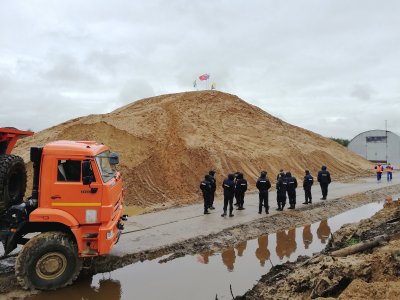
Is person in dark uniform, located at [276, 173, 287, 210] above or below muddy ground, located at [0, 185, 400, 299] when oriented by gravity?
above

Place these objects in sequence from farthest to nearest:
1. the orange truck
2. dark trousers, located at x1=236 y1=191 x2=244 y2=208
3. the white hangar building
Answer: the white hangar building, dark trousers, located at x1=236 y1=191 x2=244 y2=208, the orange truck

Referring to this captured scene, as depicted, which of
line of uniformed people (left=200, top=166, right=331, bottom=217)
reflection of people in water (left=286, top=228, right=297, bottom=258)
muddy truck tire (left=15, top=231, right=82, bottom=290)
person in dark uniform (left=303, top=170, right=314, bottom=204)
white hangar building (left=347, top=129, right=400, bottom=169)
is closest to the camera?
muddy truck tire (left=15, top=231, right=82, bottom=290)

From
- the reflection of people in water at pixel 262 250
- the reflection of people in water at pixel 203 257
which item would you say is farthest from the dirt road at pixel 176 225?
the reflection of people in water at pixel 262 250

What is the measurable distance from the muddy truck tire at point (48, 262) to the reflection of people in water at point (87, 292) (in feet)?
0.53

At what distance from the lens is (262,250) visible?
1071 cm

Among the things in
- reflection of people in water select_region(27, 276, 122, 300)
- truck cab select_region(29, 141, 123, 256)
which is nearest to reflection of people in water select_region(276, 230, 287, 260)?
reflection of people in water select_region(27, 276, 122, 300)

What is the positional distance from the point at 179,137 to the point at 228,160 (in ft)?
11.2

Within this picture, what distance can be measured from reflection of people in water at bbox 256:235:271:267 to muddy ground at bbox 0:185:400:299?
314mm

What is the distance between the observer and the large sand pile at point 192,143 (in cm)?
2009

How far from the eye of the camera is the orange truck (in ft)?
25.0

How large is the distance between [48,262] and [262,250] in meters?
5.68

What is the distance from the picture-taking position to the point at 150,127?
24547mm

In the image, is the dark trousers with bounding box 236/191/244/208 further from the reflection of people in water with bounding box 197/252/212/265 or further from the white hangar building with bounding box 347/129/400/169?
the white hangar building with bounding box 347/129/400/169

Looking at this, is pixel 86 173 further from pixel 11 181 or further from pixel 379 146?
pixel 379 146
